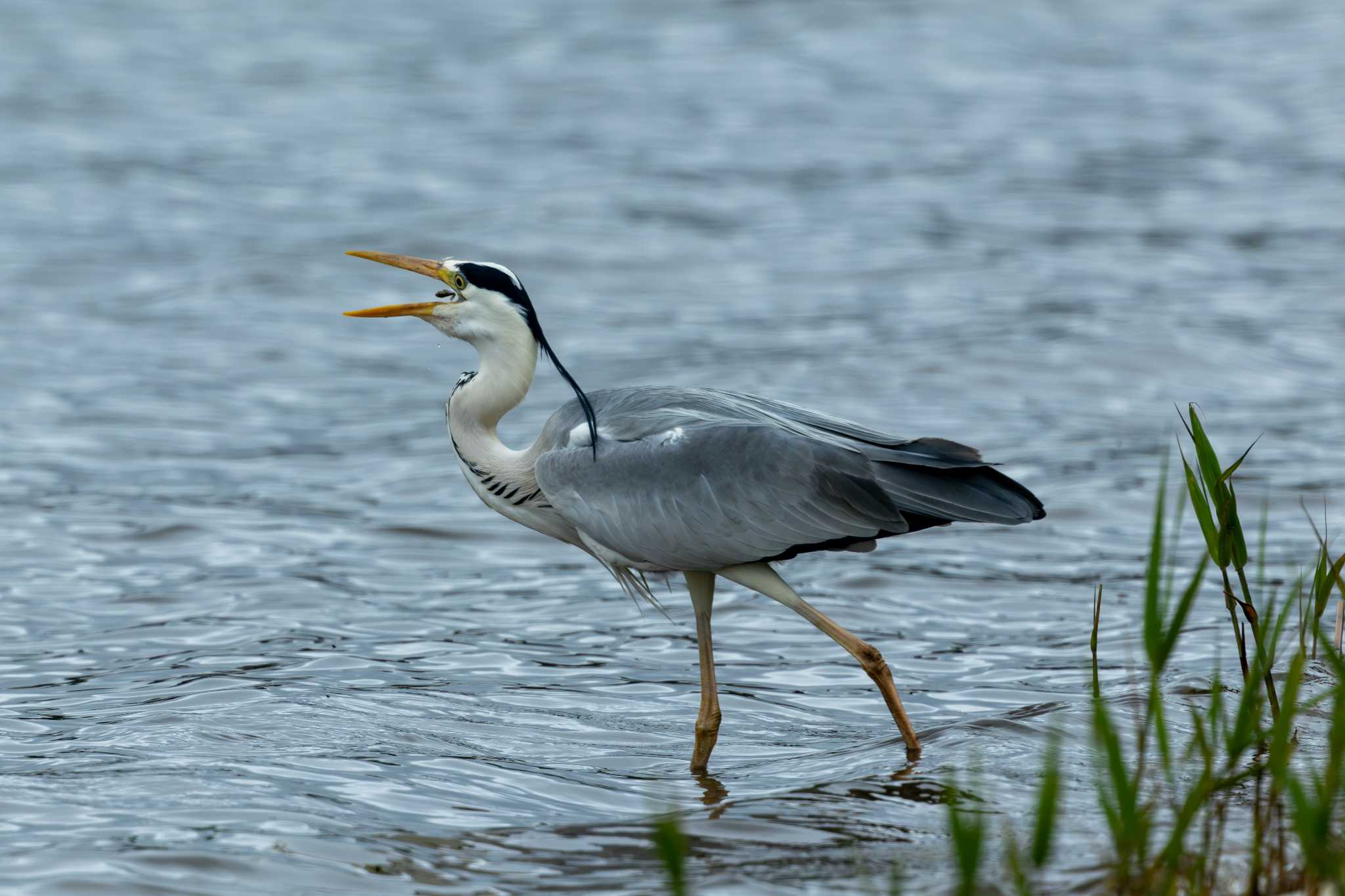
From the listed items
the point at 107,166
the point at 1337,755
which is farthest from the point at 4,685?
the point at 107,166

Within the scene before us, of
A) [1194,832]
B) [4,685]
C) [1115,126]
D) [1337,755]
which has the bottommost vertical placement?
[4,685]

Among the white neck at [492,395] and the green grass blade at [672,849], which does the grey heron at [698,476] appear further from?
the green grass blade at [672,849]

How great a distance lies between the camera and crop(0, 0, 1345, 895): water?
18.9 ft

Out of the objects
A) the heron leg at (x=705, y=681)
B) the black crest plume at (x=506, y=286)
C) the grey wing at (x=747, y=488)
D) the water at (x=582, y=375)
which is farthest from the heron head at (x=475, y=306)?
the water at (x=582, y=375)

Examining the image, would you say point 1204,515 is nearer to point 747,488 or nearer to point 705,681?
point 747,488

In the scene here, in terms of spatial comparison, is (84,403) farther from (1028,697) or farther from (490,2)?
(490,2)

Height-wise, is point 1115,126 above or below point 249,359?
above

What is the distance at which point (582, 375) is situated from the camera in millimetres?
13094

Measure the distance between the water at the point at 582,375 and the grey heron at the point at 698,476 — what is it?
0.70 metres

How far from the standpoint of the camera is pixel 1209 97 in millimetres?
Answer: 23578

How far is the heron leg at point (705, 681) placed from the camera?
245 inches

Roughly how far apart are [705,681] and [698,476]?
2.36 feet

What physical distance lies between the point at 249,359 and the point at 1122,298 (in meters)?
7.06

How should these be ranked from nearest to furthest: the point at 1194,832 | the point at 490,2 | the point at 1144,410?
the point at 1194,832, the point at 1144,410, the point at 490,2
